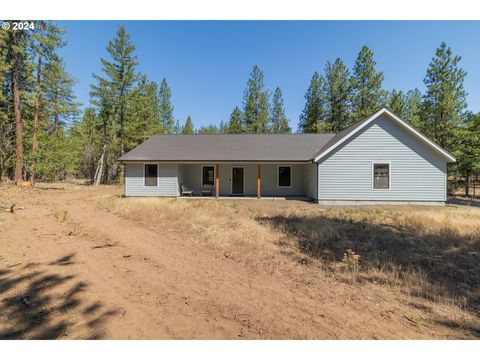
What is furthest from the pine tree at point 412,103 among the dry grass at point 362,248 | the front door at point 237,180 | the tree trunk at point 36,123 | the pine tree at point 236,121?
the tree trunk at point 36,123

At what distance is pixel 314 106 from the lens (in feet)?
111

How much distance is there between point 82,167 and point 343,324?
4472cm

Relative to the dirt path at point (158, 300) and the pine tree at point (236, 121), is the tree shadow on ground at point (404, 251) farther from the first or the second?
the pine tree at point (236, 121)

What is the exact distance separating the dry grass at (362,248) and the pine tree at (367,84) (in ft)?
67.9

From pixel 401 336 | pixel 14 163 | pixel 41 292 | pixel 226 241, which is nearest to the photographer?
pixel 401 336

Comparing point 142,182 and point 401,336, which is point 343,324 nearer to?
point 401,336

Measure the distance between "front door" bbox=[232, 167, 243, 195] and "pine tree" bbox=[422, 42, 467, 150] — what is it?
20.1 meters

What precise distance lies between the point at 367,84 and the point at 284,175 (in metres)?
18.3

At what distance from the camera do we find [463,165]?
65.4 ft

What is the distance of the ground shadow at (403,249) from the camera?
4.40m

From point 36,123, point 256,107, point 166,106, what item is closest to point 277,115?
point 256,107

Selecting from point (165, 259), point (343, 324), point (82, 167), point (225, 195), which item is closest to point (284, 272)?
point (343, 324)

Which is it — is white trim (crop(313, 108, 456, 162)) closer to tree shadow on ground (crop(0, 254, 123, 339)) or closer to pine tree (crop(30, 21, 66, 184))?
tree shadow on ground (crop(0, 254, 123, 339))

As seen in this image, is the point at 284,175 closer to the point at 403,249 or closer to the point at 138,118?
the point at 403,249
